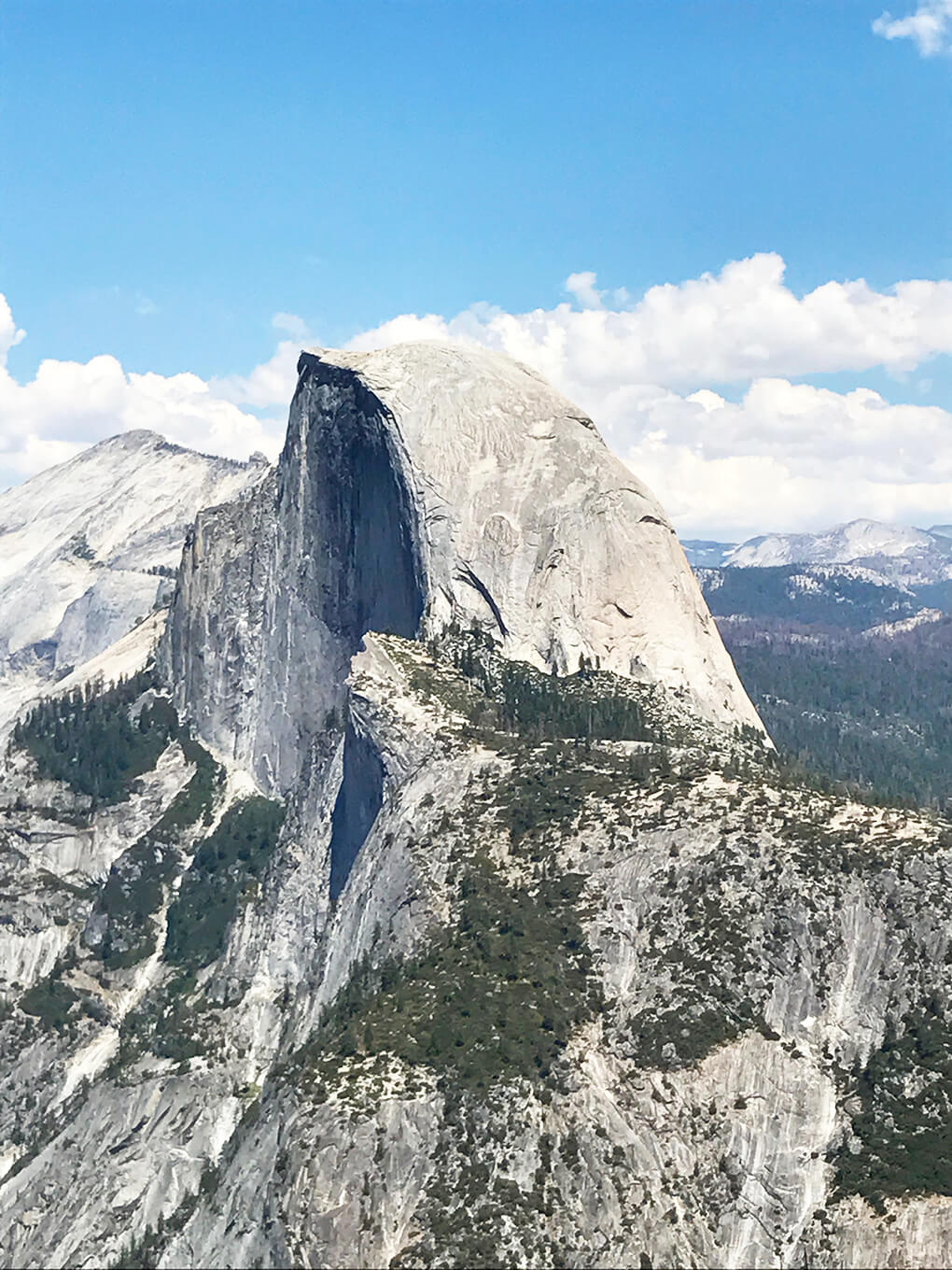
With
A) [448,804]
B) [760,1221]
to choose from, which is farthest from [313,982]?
[760,1221]

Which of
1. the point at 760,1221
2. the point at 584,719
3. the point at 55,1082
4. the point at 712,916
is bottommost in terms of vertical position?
the point at 55,1082

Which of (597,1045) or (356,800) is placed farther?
(356,800)

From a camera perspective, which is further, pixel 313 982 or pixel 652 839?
pixel 313 982

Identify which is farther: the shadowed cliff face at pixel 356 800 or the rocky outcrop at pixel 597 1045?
the shadowed cliff face at pixel 356 800

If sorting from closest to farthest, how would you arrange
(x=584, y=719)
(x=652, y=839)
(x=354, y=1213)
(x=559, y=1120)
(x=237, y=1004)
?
(x=354, y=1213), (x=559, y=1120), (x=652, y=839), (x=584, y=719), (x=237, y=1004)

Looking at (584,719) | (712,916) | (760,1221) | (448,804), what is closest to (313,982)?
(448,804)

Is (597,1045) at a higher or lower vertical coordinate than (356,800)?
lower

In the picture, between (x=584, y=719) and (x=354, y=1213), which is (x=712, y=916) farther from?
(x=584, y=719)

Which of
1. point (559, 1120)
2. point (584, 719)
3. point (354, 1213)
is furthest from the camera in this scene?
point (584, 719)

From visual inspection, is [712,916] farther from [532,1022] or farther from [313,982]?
[313,982]

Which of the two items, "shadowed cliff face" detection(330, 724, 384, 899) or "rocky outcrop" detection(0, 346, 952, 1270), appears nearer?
"rocky outcrop" detection(0, 346, 952, 1270)

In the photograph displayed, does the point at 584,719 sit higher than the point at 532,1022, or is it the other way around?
the point at 584,719
